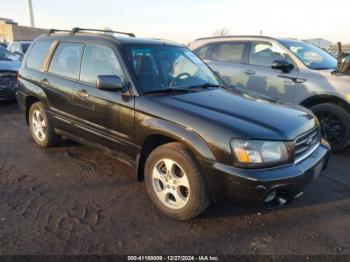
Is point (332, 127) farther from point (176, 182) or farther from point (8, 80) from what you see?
point (8, 80)

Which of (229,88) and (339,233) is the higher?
(229,88)

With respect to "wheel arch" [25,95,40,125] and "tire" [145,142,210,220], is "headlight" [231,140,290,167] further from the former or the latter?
"wheel arch" [25,95,40,125]

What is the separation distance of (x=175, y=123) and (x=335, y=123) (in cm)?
335

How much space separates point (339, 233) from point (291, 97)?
9.95 ft

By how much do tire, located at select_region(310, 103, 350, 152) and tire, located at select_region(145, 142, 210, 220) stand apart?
10.5 feet

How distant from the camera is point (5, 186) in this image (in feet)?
12.1

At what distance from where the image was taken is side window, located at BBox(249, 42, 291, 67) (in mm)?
5785

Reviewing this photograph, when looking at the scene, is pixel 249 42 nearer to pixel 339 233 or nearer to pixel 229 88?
pixel 229 88

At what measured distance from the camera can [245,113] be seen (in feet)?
9.81

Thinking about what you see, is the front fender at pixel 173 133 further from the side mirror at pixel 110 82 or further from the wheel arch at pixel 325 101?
the wheel arch at pixel 325 101

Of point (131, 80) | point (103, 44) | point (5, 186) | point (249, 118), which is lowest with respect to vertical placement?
point (5, 186)

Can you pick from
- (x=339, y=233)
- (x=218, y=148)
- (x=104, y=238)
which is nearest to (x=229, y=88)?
(x=218, y=148)

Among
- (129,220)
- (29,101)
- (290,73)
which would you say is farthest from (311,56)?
(29,101)

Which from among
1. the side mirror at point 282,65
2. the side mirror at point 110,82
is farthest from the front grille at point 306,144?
the side mirror at point 282,65
